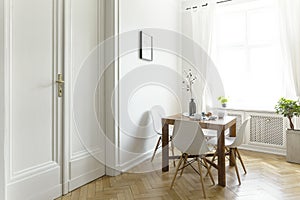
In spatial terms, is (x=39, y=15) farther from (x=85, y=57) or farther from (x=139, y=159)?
(x=139, y=159)

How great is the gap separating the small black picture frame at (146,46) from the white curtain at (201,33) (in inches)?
49.8

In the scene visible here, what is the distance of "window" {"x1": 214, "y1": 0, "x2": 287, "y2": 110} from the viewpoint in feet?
13.8

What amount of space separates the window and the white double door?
10.9 feet

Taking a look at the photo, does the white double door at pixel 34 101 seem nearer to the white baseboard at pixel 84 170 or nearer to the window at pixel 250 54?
the white baseboard at pixel 84 170

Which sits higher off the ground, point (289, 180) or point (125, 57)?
point (125, 57)

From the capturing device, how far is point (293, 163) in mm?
3518

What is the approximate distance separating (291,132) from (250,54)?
165 centimetres

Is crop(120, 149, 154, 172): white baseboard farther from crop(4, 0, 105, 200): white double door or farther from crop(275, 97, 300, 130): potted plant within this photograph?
crop(275, 97, 300, 130): potted plant

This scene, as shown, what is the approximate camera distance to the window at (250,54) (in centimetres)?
421

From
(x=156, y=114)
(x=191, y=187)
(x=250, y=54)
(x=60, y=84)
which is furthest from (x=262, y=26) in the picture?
(x=60, y=84)

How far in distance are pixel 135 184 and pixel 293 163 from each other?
246 centimetres

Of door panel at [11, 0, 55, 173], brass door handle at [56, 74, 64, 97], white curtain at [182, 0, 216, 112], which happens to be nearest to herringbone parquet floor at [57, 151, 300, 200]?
door panel at [11, 0, 55, 173]

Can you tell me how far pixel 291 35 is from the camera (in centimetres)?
372

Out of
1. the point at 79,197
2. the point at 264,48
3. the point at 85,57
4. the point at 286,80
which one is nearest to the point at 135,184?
the point at 79,197
